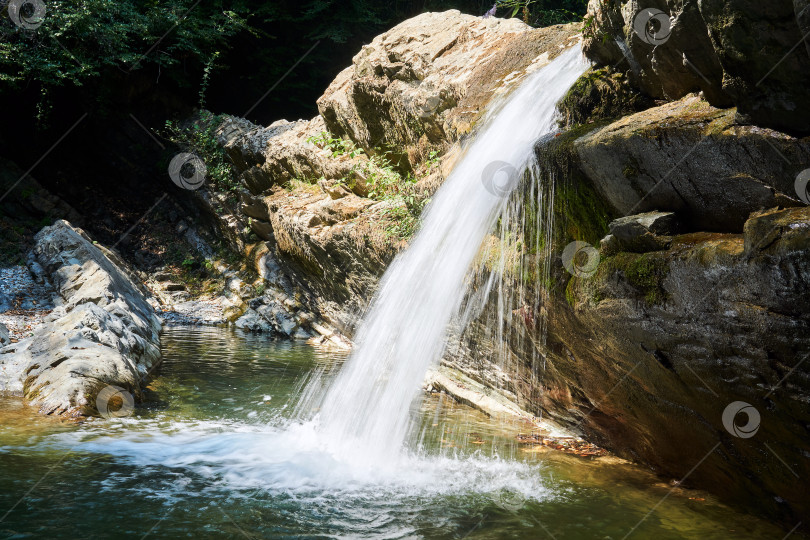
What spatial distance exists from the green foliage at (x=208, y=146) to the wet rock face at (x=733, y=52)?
12470mm

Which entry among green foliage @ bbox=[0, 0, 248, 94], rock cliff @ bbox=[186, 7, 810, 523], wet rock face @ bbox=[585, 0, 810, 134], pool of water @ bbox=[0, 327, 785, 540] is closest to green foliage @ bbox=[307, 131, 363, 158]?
rock cliff @ bbox=[186, 7, 810, 523]

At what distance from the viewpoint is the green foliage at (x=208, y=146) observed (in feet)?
49.7

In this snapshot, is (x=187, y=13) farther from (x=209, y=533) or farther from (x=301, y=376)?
(x=209, y=533)

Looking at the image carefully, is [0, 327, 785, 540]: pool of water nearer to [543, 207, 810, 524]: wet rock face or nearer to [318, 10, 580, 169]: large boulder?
[543, 207, 810, 524]: wet rock face

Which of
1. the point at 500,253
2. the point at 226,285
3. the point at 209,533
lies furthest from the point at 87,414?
the point at 226,285

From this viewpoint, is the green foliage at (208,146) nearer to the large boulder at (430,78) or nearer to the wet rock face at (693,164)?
the large boulder at (430,78)

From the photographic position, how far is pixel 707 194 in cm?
356

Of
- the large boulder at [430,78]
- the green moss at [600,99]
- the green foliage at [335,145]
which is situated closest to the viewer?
the green moss at [600,99]

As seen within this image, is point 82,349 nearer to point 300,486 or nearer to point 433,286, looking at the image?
point 300,486

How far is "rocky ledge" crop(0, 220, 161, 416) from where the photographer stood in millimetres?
5871

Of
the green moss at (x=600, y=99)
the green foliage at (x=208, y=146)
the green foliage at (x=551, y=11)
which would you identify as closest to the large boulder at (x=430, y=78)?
the green moss at (x=600, y=99)

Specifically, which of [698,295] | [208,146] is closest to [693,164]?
[698,295]

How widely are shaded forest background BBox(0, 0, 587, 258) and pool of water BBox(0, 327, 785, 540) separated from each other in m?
12.5

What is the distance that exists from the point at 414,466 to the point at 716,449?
2399 mm
